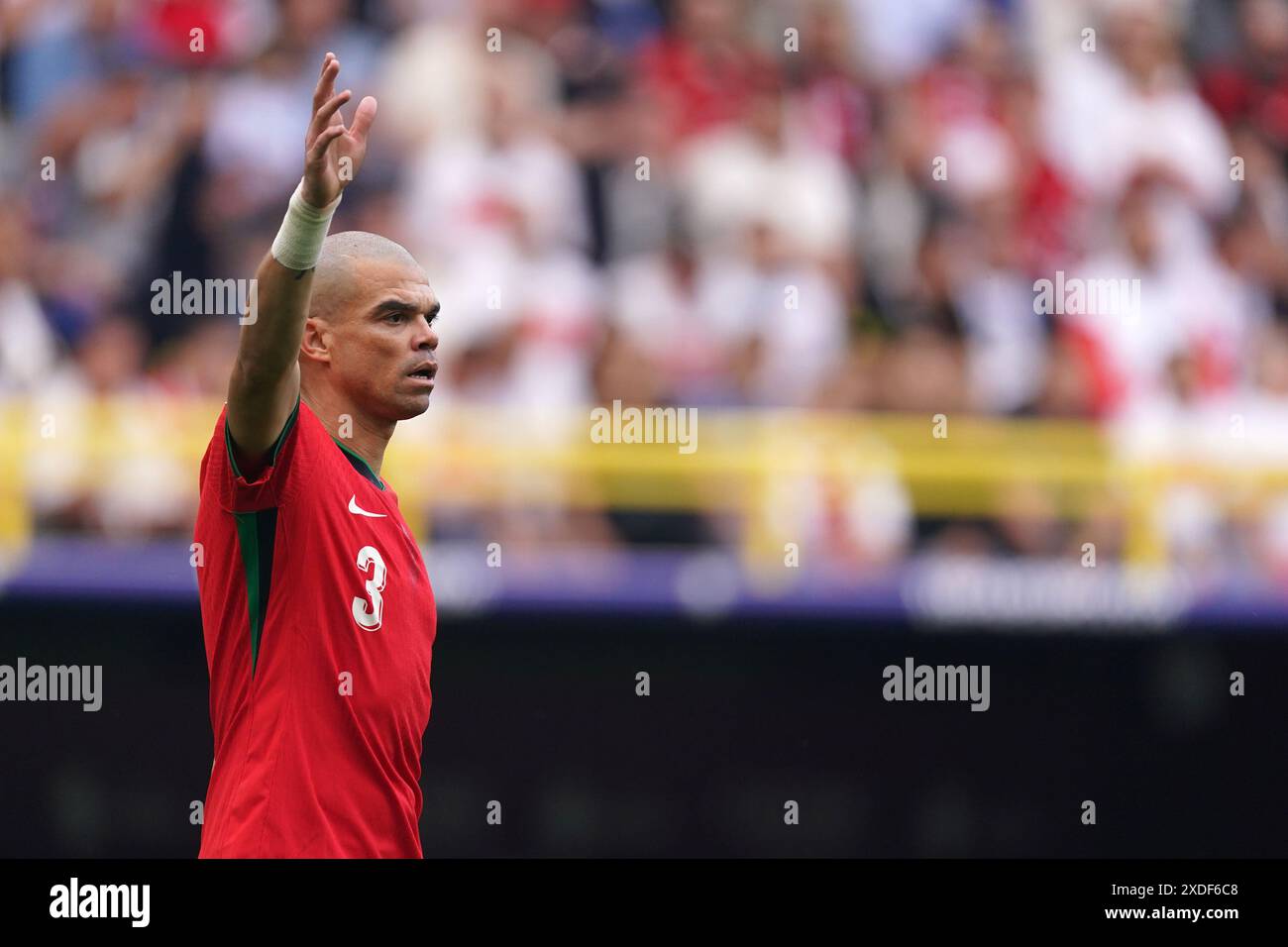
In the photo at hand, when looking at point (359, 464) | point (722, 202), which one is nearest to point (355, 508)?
point (359, 464)

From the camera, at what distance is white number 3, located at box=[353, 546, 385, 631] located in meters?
3.76

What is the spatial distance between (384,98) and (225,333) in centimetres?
137

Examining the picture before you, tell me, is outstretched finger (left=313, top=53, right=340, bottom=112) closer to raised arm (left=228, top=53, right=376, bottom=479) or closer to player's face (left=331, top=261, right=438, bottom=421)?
raised arm (left=228, top=53, right=376, bottom=479)

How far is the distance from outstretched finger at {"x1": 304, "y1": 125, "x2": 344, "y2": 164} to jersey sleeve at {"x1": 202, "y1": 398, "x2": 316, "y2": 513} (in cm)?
45

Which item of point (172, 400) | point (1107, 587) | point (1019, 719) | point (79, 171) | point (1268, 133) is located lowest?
point (1019, 719)

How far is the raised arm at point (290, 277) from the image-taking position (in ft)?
11.2

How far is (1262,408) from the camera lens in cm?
900

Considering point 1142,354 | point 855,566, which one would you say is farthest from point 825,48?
point 855,566

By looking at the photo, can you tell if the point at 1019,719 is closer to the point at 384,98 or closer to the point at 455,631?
the point at 455,631

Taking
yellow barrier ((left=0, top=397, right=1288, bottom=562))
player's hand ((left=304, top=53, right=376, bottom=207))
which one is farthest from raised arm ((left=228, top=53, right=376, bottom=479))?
yellow barrier ((left=0, top=397, right=1288, bottom=562))

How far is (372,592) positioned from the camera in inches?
149

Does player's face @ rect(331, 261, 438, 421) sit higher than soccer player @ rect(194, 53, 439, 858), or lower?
higher

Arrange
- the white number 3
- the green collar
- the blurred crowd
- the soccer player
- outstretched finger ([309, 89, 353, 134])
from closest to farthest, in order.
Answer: outstretched finger ([309, 89, 353, 134]), the soccer player, the white number 3, the green collar, the blurred crowd

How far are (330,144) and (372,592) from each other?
0.88 m
